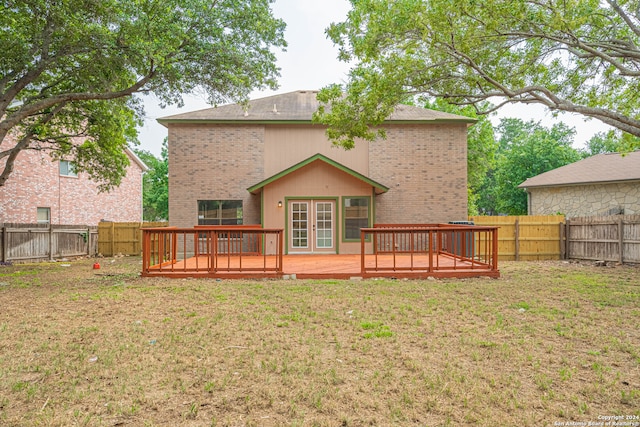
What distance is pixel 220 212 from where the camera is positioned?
47.1 feet

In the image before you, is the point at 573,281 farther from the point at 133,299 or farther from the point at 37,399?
the point at 37,399

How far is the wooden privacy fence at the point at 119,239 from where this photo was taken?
17750mm

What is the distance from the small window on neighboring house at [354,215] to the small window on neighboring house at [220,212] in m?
4.06

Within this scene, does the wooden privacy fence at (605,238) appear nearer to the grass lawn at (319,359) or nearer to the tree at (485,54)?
the tree at (485,54)

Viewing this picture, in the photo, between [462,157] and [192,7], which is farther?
[462,157]

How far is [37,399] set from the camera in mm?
2990

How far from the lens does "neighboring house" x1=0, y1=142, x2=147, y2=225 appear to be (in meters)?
17.5

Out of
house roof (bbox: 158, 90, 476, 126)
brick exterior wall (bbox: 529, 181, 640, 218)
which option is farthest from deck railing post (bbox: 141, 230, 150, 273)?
brick exterior wall (bbox: 529, 181, 640, 218)

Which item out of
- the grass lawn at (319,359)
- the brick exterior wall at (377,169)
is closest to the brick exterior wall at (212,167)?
the brick exterior wall at (377,169)

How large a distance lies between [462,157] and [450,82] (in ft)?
13.6

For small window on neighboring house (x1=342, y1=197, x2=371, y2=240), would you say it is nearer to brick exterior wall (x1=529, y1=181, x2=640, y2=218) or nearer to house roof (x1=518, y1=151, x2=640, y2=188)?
house roof (x1=518, y1=151, x2=640, y2=188)

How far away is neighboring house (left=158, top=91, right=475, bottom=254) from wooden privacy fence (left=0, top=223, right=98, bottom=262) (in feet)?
17.6

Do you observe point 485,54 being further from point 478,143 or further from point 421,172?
point 478,143

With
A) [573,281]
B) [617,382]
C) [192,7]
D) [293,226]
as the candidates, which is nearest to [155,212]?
[293,226]
